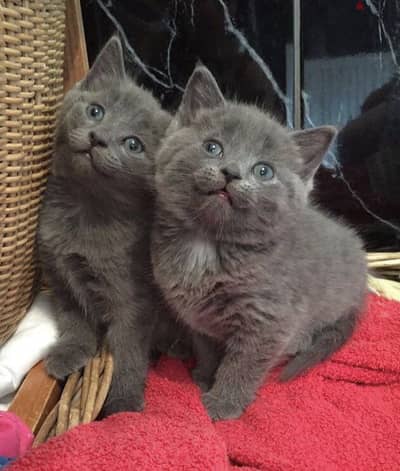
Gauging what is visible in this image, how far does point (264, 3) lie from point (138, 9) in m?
0.31

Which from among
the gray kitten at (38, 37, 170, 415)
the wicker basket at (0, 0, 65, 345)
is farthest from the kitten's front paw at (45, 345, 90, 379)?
the wicker basket at (0, 0, 65, 345)

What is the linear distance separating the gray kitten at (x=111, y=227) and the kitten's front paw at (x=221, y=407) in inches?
5.1

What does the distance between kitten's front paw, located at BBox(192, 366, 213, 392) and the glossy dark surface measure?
2.27 ft

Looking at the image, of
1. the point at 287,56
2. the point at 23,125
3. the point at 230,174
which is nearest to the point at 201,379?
the point at 230,174

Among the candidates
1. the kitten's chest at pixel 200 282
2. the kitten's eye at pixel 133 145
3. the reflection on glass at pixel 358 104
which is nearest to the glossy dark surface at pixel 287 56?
the reflection on glass at pixel 358 104

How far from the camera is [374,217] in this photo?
153 cm

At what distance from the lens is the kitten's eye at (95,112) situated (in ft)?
3.28

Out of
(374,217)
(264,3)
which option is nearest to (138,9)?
(264,3)

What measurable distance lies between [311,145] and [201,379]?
0.50 meters

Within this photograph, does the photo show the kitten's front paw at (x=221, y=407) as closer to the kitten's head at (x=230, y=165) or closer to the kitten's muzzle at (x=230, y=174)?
the kitten's head at (x=230, y=165)

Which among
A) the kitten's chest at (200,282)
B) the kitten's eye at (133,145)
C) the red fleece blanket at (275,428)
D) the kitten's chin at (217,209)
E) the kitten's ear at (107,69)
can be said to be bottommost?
the red fleece blanket at (275,428)

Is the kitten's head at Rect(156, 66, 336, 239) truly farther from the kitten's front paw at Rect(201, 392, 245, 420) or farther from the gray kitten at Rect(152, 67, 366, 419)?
the kitten's front paw at Rect(201, 392, 245, 420)

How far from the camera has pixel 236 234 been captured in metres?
0.91

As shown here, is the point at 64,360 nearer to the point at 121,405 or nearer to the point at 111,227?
the point at 121,405
